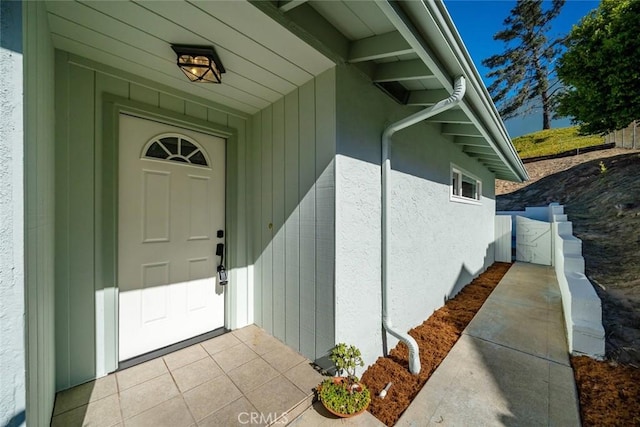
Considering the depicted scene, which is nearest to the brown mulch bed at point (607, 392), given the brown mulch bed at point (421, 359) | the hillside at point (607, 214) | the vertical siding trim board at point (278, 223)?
the hillside at point (607, 214)

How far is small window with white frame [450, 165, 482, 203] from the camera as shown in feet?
13.8

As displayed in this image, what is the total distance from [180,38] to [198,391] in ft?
8.39

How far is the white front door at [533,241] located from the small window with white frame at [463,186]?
2674mm

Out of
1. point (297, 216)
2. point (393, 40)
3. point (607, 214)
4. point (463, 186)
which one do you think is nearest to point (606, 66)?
point (607, 214)

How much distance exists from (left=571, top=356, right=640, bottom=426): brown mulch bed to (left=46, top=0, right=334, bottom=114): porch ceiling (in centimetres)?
329

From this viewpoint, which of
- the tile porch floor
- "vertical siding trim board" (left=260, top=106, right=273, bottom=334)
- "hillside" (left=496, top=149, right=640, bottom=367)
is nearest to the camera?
the tile porch floor

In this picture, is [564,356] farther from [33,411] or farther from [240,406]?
[33,411]

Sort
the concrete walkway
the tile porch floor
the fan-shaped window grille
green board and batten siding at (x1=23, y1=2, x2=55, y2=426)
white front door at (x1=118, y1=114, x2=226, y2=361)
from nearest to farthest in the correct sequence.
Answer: green board and batten siding at (x1=23, y1=2, x2=55, y2=426) → the tile porch floor → the concrete walkway → white front door at (x1=118, y1=114, x2=226, y2=361) → the fan-shaped window grille

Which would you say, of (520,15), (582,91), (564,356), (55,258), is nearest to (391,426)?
(564,356)

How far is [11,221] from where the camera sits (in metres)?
0.79

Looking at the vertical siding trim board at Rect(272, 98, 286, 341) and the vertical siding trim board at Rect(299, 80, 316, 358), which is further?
the vertical siding trim board at Rect(272, 98, 286, 341)

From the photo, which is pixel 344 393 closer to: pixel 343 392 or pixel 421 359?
pixel 343 392

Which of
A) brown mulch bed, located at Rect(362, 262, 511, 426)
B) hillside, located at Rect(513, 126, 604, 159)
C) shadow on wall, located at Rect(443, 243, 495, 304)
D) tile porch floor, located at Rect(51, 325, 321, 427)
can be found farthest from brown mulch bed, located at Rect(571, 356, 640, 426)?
hillside, located at Rect(513, 126, 604, 159)

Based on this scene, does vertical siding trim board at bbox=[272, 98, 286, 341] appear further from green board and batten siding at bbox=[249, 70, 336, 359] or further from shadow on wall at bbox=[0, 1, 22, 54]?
shadow on wall at bbox=[0, 1, 22, 54]
